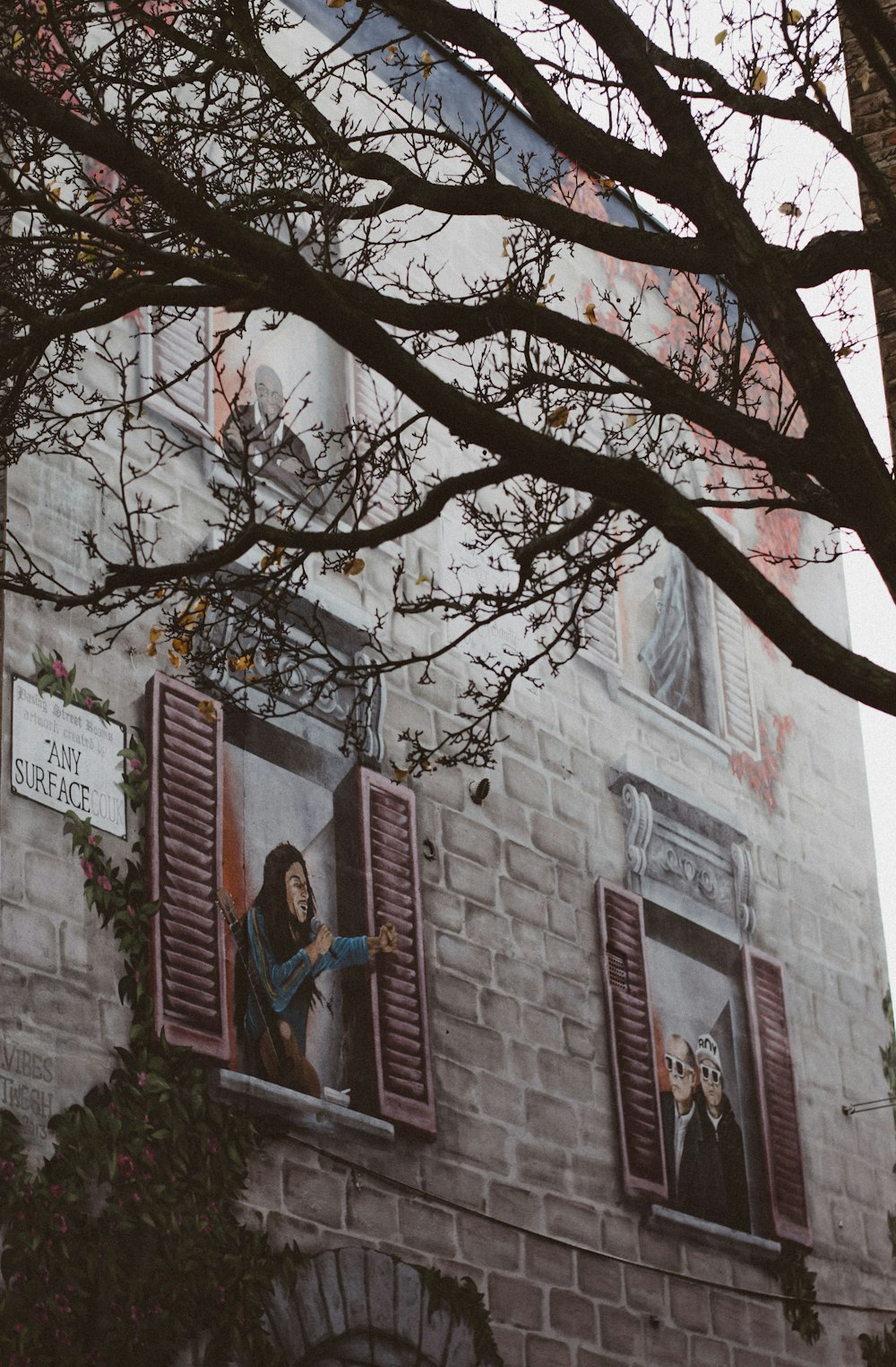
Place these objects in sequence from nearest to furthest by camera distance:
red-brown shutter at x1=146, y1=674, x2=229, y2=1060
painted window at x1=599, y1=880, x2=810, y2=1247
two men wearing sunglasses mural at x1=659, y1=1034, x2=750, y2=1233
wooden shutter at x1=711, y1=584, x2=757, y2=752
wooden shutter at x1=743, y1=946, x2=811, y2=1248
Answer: red-brown shutter at x1=146, y1=674, x2=229, y2=1060
painted window at x1=599, y1=880, x2=810, y2=1247
two men wearing sunglasses mural at x1=659, y1=1034, x2=750, y2=1233
wooden shutter at x1=743, y1=946, x2=811, y2=1248
wooden shutter at x1=711, y1=584, x2=757, y2=752

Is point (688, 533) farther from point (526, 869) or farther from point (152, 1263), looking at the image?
point (526, 869)

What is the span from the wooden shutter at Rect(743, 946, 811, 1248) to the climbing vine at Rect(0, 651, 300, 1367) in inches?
162

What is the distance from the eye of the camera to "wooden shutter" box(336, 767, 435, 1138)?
8.94m

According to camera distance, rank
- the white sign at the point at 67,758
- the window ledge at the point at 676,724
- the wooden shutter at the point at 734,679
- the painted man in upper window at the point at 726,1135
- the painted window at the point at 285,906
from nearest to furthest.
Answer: the white sign at the point at 67,758
the painted window at the point at 285,906
the painted man in upper window at the point at 726,1135
the window ledge at the point at 676,724
the wooden shutter at the point at 734,679

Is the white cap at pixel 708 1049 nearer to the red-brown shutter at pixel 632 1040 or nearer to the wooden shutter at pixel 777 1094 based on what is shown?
the wooden shutter at pixel 777 1094

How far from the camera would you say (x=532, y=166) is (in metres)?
12.6

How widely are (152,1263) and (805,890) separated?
641cm

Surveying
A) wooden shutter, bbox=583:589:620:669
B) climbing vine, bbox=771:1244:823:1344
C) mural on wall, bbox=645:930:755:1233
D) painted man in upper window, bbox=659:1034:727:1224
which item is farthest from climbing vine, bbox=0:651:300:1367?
climbing vine, bbox=771:1244:823:1344

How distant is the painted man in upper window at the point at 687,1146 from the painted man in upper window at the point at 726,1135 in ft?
0.19

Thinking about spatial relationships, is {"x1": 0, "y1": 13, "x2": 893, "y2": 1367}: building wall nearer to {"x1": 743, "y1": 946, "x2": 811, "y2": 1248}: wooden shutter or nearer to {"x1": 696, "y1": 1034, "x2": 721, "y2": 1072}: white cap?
{"x1": 743, "y1": 946, "x2": 811, "y2": 1248}: wooden shutter

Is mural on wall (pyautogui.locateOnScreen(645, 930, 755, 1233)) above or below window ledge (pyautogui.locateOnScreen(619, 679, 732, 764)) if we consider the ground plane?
below

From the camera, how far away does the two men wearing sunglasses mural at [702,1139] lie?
34.9 ft

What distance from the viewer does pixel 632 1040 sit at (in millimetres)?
10625

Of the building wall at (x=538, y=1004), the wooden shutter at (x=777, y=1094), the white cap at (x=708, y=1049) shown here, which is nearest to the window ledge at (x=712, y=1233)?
the building wall at (x=538, y=1004)
